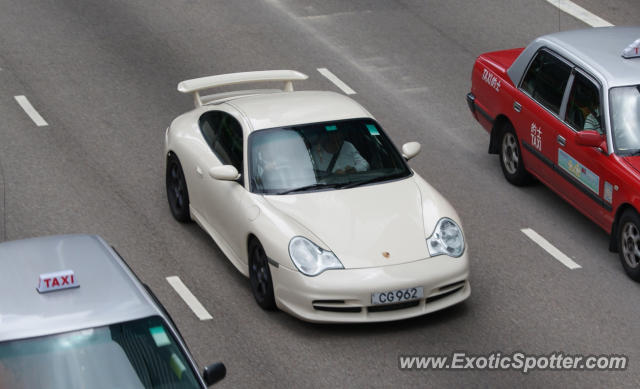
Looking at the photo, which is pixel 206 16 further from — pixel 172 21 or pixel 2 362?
pixel 2 362

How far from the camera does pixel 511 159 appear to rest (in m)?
12.8

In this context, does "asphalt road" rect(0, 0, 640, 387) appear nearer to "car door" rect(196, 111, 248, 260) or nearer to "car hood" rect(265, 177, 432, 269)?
"car door" rect(196, 111, 248, 260)

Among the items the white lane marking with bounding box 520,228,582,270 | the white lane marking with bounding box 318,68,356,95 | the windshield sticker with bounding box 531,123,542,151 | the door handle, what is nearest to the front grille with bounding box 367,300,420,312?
the white lane marking with bounding box 520,228,582,270

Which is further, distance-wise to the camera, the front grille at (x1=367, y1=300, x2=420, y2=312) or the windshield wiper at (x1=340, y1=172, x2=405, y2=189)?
the windshield wiper at (x1=340, y1=172, x2=405, y2=189)

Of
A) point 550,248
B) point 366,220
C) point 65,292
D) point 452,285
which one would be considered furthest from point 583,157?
point 65,292

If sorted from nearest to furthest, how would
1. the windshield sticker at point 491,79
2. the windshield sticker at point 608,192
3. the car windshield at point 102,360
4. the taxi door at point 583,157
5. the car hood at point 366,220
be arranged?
the car windshield at point 102,360
the car hood at point 366,220
the windshield sticker at point 608,192
the taxi door at point 583,157
the windshield sticker at point 491,79

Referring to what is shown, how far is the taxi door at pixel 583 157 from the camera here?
1091 centimetres

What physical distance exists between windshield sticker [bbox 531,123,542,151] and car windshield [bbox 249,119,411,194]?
2060 mm

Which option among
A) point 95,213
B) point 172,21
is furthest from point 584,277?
point 172,21

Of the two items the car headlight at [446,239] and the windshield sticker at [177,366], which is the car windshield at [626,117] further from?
the windshield sticker at [177,366]

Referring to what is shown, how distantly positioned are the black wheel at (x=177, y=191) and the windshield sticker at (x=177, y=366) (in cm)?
467

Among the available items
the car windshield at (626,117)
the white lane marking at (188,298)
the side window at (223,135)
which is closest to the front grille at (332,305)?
the white lane marking at (188,298)

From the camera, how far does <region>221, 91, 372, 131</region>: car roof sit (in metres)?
10.7

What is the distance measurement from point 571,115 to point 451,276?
9.48 feet
